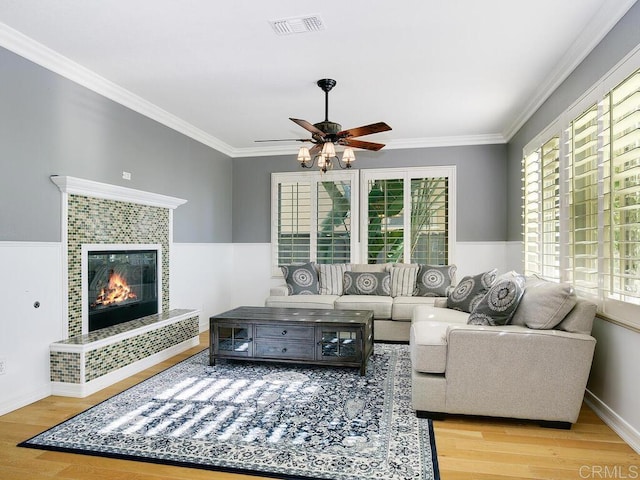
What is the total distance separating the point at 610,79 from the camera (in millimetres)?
2664

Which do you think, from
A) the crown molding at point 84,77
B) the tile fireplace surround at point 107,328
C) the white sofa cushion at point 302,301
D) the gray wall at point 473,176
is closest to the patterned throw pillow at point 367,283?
the white sofa cushion at point 302,301

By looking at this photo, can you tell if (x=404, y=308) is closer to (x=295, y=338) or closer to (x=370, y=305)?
(x=370, y=305)

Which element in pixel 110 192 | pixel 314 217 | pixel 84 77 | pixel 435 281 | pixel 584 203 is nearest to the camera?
pixel 584 203

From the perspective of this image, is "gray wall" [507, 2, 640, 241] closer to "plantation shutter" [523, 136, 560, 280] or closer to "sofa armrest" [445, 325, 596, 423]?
"plantation shutter" [523, 136, 560, 280]

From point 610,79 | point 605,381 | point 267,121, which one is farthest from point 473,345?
point 267,121

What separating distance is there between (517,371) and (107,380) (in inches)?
118

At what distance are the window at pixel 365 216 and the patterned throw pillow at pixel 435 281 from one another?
61cm

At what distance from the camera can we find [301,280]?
17.9 ft

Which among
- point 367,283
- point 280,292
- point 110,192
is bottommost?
point 280,292

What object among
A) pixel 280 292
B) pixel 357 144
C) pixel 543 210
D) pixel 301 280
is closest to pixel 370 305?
pixel 301 280

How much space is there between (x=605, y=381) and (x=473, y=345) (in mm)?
969

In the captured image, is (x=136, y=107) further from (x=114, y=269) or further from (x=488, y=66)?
(x=488, y=66)

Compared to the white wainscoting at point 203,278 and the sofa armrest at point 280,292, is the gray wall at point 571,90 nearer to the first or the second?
the sofa armrest at point 280,292

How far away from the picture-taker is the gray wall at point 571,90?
8.24 ft
